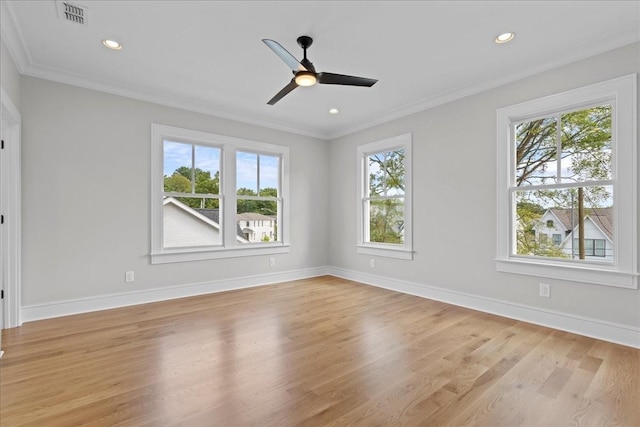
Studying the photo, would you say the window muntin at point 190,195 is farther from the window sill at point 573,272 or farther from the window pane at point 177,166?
the window sill at point 573,272

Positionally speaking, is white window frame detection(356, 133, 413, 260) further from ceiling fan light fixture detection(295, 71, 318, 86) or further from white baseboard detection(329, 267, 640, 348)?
ceiling fan light fixture detection(295, 71, 318, 86)

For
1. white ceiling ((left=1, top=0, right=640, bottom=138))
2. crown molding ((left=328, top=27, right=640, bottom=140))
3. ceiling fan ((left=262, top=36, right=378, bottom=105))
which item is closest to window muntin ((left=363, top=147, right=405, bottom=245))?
crown molding ((left=328, top=27, right=640, bottom=140))

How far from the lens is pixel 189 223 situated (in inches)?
182

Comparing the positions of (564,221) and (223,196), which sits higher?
(223,196)

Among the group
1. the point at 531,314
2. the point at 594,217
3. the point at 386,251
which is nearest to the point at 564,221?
the point at 594,217

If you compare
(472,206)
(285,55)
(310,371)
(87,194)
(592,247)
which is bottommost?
(310,371)

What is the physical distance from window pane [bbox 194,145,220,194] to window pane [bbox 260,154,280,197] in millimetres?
805

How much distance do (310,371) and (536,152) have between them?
132 inches

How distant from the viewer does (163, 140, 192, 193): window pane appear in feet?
14.5

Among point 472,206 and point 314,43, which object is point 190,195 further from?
point 472,206

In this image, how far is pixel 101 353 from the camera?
2.63 meters

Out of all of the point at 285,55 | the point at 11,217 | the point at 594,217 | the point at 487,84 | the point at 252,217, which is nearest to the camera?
the point at 285,55

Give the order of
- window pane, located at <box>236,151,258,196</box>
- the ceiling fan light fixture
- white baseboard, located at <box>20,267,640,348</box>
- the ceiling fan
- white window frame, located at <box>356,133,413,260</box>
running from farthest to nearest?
window pane, located at <box>236,151,258,196</box>, white window frame, located at <box>356,133,413,260</box>, white baseboard, located at <box>20,267,640,348</box>, the ceiling fan light fixture, the ceiling fan

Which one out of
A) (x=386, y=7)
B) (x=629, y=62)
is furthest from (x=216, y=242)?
(x=629, y=62)
